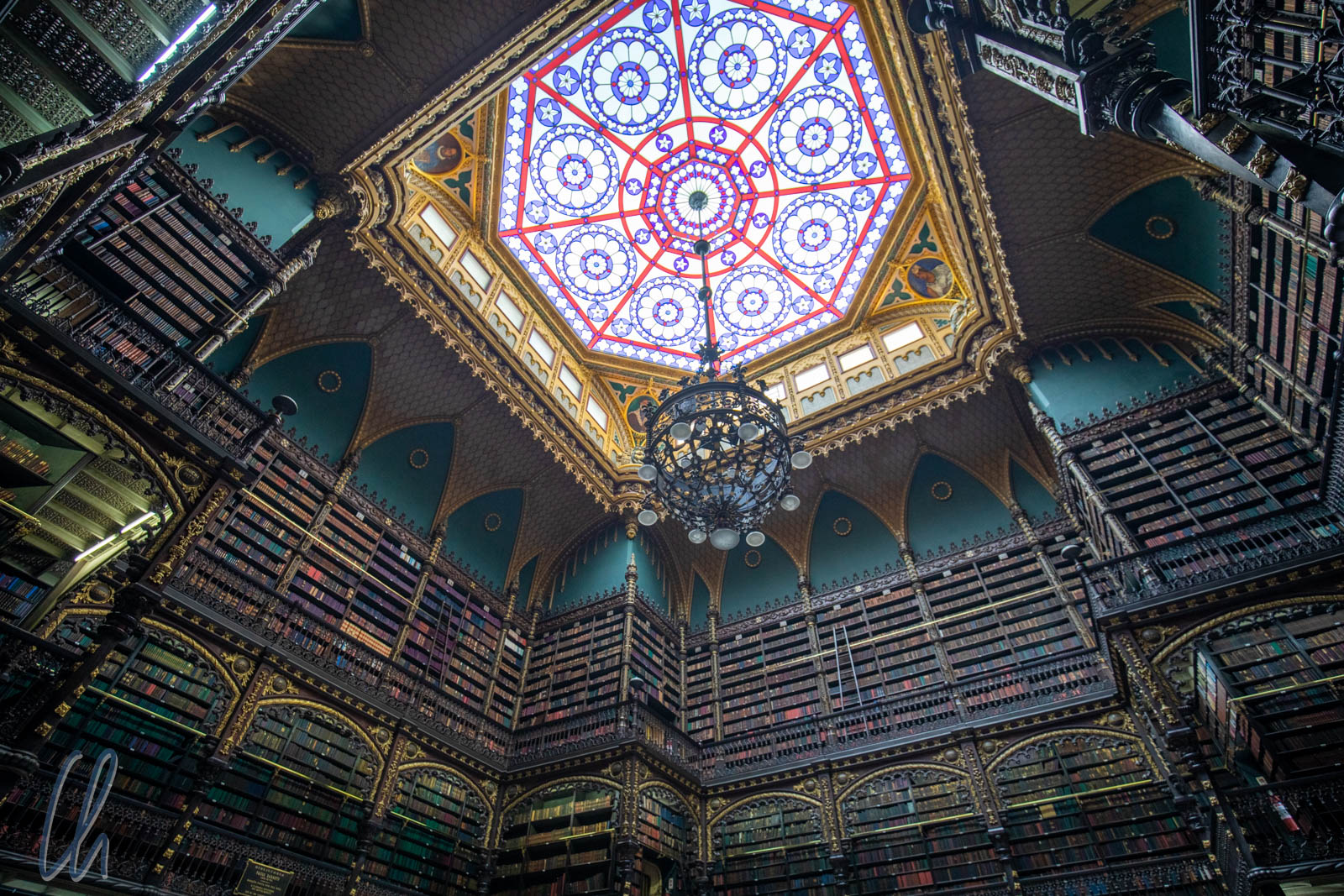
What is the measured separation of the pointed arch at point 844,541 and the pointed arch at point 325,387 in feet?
28.1

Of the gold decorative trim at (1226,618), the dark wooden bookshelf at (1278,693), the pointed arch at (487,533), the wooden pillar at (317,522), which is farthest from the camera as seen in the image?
the pointed arch at (487,533)

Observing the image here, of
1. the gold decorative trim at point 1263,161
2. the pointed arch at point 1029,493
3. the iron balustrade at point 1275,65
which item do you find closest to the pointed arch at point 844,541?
the pointed arch at point 1029,493

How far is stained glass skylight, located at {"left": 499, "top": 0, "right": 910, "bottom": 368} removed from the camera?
36.6 feet

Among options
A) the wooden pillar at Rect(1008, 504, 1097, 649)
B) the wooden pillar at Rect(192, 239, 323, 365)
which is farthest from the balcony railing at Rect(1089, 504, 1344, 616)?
the wooden pillar at Rect(192, 239, 323, 365)

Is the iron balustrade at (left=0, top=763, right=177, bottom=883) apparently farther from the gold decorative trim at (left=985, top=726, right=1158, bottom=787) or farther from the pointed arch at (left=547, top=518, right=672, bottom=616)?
the gold decorative trim at (left=985, top=726, right=1158, bottom=787)

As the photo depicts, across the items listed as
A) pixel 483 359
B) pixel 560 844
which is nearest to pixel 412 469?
pixel 483 359

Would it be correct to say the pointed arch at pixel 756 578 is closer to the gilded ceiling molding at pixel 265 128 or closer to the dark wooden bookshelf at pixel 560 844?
the dark wooden bookshelf at pixel 560 844

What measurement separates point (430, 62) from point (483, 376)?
15.3 feet

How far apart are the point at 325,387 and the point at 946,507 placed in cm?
1079

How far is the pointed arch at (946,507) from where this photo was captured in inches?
472

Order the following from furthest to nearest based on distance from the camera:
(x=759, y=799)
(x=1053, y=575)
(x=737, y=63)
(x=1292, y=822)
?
(x=737, y=63)
(x=1053, y=575)
(x=759, y=799)
(x=1292, y=822)

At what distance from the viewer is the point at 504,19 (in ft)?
27.9

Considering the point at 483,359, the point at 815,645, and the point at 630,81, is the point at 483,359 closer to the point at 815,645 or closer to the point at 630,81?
the point at 630,81

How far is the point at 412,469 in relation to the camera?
11.8 metres
